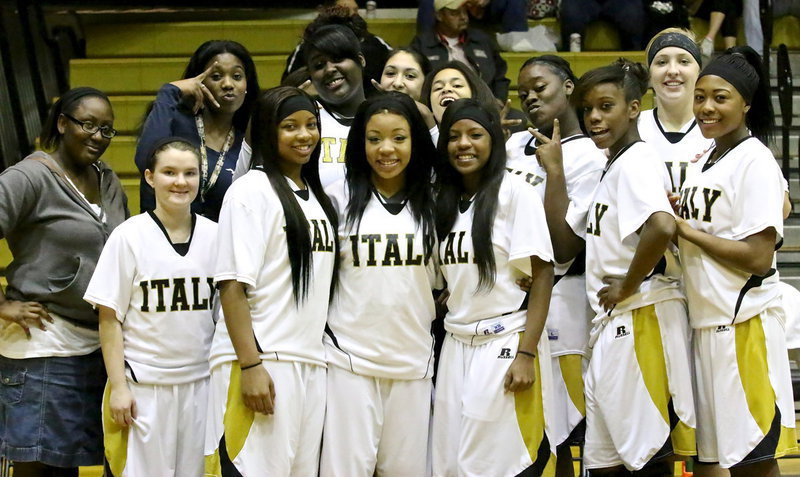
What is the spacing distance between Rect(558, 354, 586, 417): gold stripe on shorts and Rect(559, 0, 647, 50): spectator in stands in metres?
4.43

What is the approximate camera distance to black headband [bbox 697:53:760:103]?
3.39 m

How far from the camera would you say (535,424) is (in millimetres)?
3338

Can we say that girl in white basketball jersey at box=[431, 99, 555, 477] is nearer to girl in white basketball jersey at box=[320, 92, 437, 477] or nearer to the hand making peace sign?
girl in white basketball jersey at box=[320, 92, 437, 477]

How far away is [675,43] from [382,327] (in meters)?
1.72

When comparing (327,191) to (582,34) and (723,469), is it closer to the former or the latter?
(723,469)

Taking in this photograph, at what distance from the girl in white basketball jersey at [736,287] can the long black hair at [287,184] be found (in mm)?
1253

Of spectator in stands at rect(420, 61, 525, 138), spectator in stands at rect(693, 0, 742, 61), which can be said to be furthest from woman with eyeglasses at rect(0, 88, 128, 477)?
spectator in stands at rect(693, 0, 742, 61)

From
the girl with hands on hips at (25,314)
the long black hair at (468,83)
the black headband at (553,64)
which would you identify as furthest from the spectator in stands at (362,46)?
the girl with hands on hips at (25,314)

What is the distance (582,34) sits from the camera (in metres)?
7.62

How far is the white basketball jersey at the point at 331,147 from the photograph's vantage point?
147 inches

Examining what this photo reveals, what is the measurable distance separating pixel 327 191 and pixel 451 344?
0.71m

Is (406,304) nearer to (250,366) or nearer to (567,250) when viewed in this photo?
(250,366)

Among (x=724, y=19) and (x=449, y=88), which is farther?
(x=724, y=19)

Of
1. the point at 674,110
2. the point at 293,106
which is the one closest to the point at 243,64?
the point at 293,106
